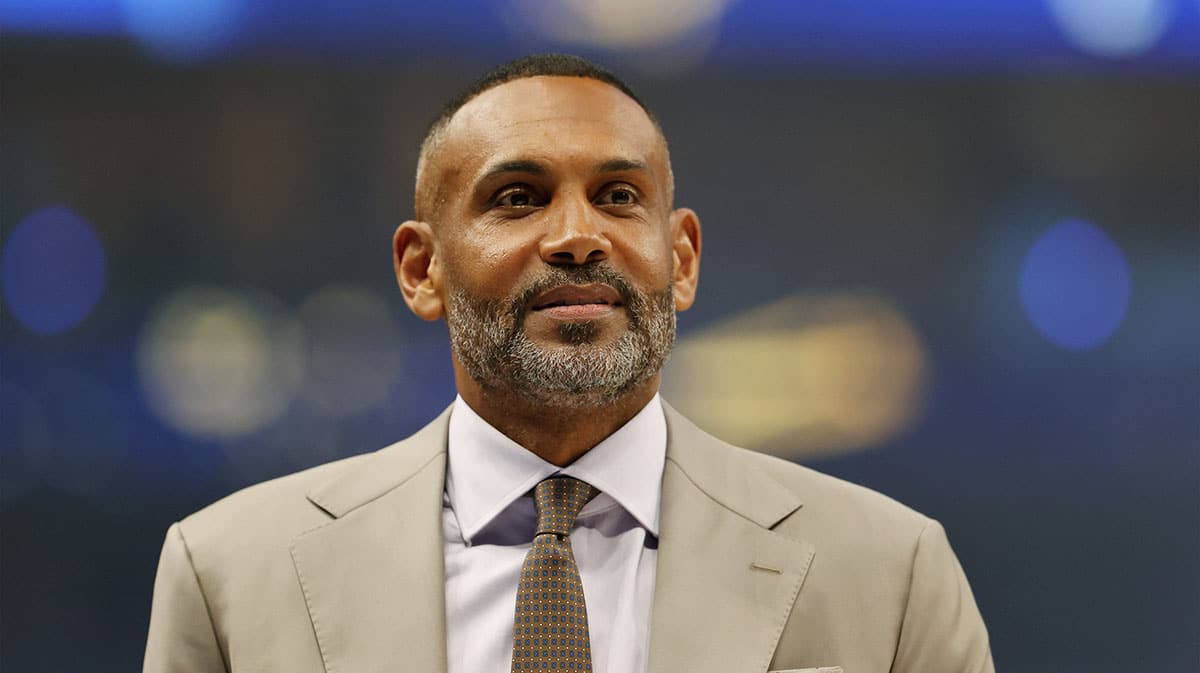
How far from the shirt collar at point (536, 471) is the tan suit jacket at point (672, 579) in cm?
3

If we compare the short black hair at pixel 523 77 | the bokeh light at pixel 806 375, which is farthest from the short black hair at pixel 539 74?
the bokeh light at pixel 806 375

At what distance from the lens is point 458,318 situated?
2.26m

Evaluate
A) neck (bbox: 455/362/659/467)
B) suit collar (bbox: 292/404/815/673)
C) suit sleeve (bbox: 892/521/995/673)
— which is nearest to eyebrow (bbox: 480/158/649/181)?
neck (bbox: 455/362/659/467)

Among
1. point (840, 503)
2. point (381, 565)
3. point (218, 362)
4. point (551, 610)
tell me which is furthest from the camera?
point (218, 362)

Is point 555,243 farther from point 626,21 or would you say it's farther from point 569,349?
point 626,21

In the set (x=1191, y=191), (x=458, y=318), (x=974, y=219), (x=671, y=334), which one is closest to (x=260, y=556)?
(x=458, y=318)

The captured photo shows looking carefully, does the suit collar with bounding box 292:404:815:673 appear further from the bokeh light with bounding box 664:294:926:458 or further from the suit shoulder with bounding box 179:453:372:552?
the bokeh light with bounding box 664:294:926:458

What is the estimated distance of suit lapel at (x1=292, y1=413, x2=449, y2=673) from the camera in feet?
6.73

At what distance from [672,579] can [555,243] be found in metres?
0.59

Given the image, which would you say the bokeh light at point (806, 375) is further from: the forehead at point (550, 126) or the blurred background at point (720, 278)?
the forehead at point (550, 126)

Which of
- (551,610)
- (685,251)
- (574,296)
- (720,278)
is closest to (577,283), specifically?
(574,296)

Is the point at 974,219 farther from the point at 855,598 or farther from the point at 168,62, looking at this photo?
the point at 168,62

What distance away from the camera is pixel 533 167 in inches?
85.8

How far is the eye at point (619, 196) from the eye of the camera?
2232 millimetres
